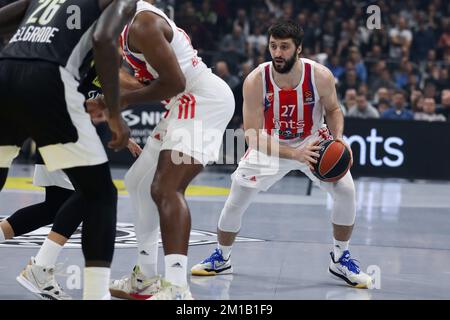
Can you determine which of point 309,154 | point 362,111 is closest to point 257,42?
point 362,111

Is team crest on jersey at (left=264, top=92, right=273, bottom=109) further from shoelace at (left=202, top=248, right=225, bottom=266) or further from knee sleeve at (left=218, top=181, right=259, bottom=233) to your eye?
shoelace at (left=202, top=248, right=225, bottom=266)

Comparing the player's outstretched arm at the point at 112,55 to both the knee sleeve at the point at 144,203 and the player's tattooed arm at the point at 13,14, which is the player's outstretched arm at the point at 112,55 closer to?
the player's tattooed arm at the point at 13,14

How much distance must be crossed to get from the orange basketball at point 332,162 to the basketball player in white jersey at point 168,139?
2.65 feet

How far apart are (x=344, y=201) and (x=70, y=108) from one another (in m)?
2.24

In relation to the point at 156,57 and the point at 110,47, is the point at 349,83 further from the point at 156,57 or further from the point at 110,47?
the point at 110,47

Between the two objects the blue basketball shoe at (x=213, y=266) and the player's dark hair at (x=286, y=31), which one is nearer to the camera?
the player's dark hair at (x=286, y=31)

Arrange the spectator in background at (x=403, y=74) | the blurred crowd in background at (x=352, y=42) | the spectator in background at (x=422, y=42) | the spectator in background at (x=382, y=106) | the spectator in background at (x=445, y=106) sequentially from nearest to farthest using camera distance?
the spectator in background at (x=445, y=106), the spectator in background at (x=382, y=106), the blurred crowd in background at (x=352, y=42), the spectator in background at (x=403, y=74), the spectator in background at (x=422, y=42)

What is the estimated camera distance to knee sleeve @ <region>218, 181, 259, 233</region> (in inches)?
229

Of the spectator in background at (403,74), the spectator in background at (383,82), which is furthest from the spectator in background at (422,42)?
the spectator in background at (383,82)

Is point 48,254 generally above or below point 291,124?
below

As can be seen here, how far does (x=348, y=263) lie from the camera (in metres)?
5.68

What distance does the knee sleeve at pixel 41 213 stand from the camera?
210 inches

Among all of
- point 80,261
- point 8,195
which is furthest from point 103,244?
point 8,195

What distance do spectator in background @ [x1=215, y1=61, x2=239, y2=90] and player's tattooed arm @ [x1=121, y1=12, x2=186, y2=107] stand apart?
8645mm
